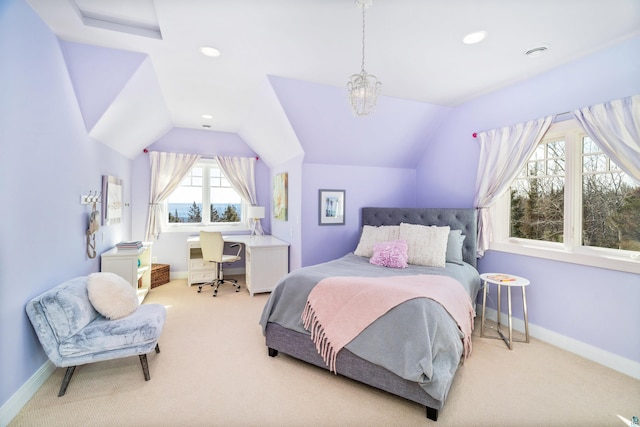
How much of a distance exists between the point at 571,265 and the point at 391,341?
205 cm

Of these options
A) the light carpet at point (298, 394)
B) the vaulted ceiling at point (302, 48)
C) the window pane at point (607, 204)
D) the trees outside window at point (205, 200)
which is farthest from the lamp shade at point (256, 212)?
the window pane at point (607, 204)

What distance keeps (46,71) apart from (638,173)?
460 cm

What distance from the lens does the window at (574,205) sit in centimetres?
259

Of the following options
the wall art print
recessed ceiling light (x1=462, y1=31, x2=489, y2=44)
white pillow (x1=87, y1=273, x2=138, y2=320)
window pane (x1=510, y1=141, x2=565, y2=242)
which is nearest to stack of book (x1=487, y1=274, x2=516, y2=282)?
window pane (x1=510, y1=141, x2=565, y2=242)

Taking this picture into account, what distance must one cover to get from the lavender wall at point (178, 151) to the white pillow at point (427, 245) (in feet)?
10.6

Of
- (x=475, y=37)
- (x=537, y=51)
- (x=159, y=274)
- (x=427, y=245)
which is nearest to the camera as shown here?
(x=475, y=37)

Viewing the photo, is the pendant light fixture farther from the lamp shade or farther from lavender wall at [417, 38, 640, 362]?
the lamp shade

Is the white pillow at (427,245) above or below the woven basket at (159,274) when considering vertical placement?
above

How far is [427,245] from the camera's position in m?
3.31

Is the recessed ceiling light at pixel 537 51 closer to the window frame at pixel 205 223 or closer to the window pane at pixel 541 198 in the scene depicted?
the window pane at pixel 541 198

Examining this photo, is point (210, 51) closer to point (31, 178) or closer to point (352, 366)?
point (31, 178)

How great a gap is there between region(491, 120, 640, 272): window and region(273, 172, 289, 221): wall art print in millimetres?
2999

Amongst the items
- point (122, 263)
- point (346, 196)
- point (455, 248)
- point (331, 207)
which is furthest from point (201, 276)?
point (455, 248)

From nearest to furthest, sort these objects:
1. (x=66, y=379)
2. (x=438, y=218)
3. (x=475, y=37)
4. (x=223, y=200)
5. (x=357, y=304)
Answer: (x=66, y=379) → (x=357, y=304) → (x=475, y=37) → (x=438, y=218) → (x=223, y=200)
